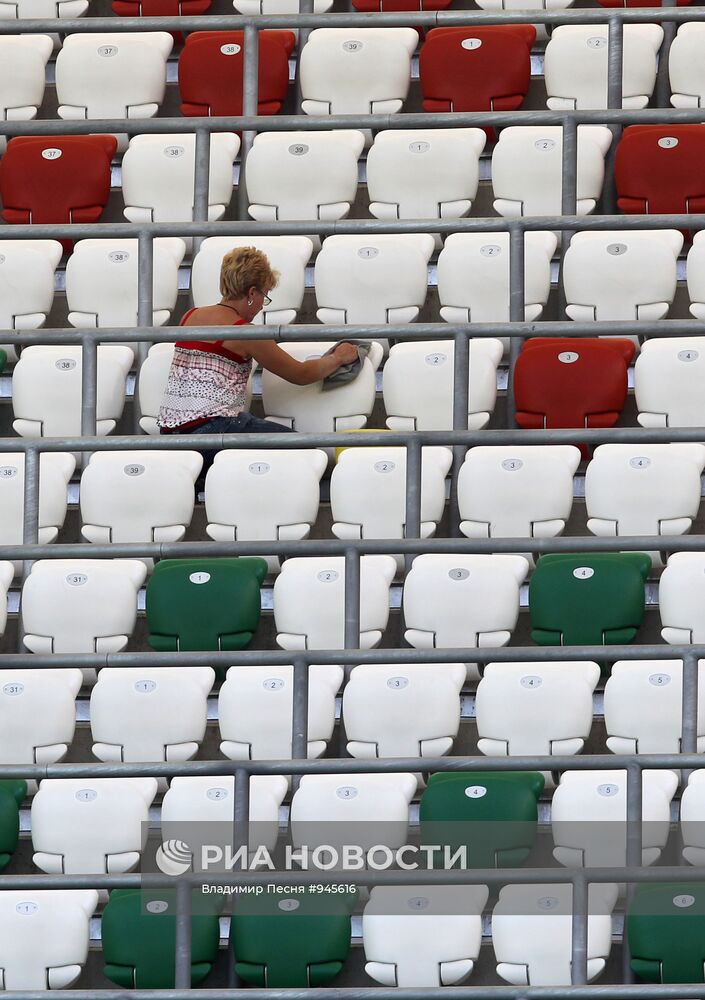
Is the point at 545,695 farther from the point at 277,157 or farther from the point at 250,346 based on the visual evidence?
the point at 277,157

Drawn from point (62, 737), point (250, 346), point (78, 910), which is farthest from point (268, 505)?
point (78, 910)

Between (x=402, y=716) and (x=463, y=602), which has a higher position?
(x=463, y=602)

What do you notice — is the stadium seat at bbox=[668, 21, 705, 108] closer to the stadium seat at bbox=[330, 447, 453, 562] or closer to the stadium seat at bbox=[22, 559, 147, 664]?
the stadium seat at bbox=[330, 447, 453, 562]

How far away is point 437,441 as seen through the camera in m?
4.95

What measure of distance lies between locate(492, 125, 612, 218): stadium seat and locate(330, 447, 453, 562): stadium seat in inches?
52.2

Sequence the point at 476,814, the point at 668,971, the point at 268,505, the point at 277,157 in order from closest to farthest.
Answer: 1. the point at 668,971
2. the point at 476,814
3. the point at 268,505
4. the point at 277,157

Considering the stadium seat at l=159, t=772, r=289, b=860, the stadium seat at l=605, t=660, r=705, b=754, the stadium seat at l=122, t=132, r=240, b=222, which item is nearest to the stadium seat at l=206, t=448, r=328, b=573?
the stadium seat at l=159, t=772, r=289, b=860

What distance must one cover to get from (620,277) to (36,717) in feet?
7.17

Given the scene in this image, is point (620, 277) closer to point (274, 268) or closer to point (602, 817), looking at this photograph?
point (274, 268)

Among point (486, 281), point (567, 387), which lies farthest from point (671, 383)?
point (486, 281)

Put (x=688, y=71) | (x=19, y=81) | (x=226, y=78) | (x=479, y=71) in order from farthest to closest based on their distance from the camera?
1. (x=19, y=81)
2. (x=226, y=78)
3. (x=479, y=71)
4. (x=688, y=71)

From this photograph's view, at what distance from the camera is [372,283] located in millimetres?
6008

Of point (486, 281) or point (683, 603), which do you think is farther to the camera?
point (486, 281)

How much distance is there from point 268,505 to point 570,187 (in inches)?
58.9
